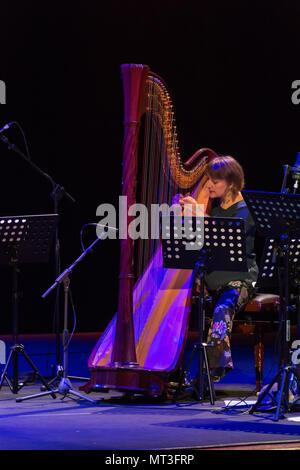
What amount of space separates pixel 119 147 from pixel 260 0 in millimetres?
2047

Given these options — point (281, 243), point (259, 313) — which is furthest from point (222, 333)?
point (281, 243)

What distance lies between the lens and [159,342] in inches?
186

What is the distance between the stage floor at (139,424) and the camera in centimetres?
329

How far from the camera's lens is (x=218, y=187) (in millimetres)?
5035

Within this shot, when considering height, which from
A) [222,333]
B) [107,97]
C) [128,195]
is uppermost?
[107,97]

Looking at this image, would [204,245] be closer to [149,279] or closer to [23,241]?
[149,279]

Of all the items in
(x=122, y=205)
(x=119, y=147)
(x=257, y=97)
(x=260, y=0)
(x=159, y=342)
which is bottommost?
(x=159, y=342)

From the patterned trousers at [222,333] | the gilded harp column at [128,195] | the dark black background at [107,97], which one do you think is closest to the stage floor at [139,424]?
the patterned trousers at [222,333]

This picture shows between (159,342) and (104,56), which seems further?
(104,56)

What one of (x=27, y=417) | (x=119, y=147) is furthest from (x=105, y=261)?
(x=27, y=417)

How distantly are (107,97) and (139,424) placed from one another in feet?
15.8

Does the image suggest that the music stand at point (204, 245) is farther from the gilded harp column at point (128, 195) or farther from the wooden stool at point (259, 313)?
the wooden stool at point (259, 313)
